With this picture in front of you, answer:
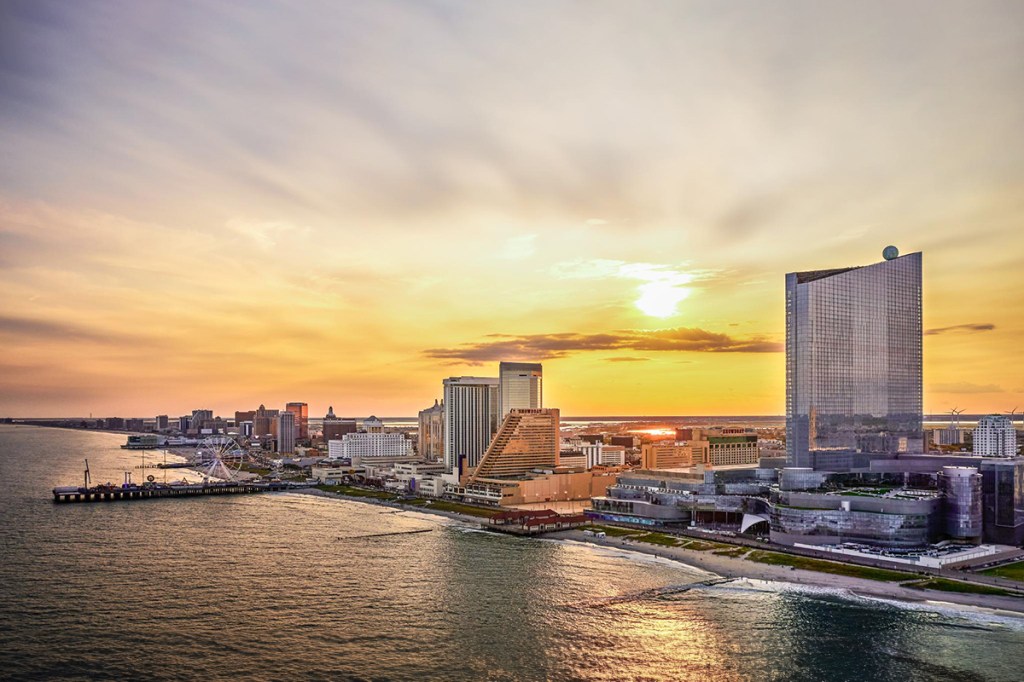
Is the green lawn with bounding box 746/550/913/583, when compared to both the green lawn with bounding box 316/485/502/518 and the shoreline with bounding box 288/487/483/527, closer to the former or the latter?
the shoreline with bounding box 288/487/483/527

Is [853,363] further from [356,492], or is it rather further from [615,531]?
[356,492]

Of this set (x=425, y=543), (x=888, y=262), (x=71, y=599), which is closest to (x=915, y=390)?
(x=888, y=262)

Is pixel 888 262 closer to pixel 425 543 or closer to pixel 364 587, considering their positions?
pixel 425 543

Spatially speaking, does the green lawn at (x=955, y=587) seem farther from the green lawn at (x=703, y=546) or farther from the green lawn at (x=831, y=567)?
the green lawn at (x=703, y=546)

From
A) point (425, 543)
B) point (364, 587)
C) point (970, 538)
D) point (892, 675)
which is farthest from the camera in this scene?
point (425, 543)

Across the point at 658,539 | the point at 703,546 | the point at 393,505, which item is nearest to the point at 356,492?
the point at 393,505

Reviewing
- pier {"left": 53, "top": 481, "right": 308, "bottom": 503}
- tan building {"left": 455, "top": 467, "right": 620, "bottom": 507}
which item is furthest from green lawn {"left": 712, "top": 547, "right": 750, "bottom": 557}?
pier {"left": 53, "top": 481, "right": 308, "bottom": 503}
